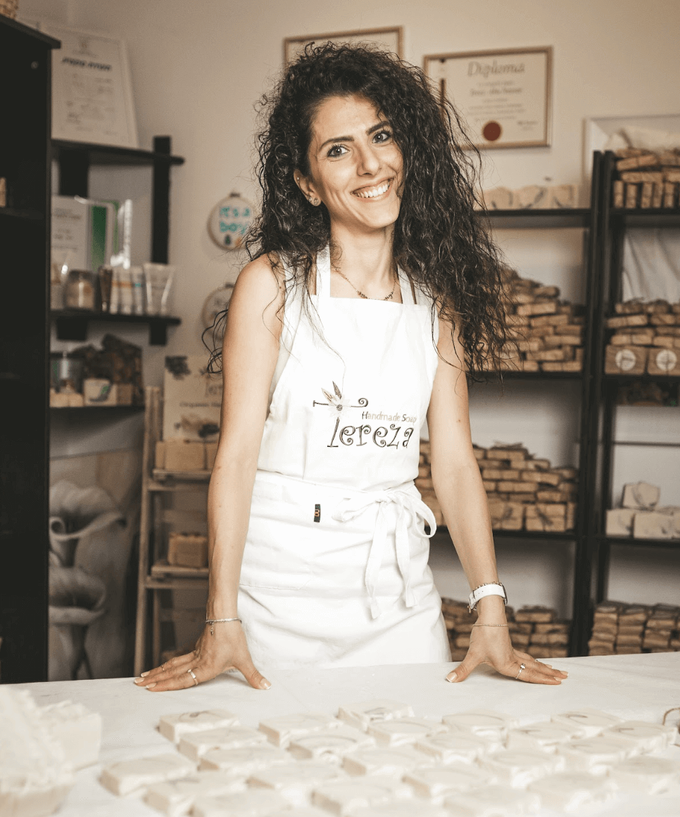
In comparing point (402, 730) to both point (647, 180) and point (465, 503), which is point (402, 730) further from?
point (647, 180)

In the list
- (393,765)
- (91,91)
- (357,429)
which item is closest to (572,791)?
(393,765)

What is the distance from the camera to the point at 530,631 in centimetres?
331

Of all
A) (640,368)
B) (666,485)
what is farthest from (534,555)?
(640,368)

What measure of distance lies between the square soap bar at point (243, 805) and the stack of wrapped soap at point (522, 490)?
2.39 meters

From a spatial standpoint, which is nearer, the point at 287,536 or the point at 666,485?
the point at 287,536

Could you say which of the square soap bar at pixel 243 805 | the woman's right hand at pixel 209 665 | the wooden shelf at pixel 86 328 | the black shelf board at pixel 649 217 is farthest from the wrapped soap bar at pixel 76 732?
the wooden shelf at pixel 86 328

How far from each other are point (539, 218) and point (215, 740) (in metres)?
2.74

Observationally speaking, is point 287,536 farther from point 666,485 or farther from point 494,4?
point 494,4

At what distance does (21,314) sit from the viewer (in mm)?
2742

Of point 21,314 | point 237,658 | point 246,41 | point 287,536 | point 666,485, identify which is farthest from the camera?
point 246,41

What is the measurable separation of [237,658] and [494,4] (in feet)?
10.0

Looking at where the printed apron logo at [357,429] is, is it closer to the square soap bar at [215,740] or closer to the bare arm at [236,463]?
the bare arm at [236,463]

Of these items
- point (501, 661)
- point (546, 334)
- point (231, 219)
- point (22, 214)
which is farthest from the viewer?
point (231, 219)

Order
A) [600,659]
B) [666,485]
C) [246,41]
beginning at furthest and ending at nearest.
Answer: [246,41], [666,485], [600,659]
